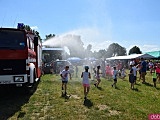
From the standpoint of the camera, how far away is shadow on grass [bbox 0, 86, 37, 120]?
26.1 ft

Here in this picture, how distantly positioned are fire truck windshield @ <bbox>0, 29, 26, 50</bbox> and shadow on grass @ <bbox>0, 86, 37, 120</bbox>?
1583 millimetres

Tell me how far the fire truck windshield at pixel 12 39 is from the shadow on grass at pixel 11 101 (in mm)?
1583

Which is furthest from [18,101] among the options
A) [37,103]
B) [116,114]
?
[116,114]

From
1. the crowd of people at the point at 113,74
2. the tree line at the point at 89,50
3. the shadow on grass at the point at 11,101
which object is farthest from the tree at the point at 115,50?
the shadow on grass at the point at 11,101

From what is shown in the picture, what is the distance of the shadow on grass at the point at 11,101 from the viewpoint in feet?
26.1

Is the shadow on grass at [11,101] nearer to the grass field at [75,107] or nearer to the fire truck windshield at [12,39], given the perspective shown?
the grass field at [75,107]

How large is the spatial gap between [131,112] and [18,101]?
462 centimetres

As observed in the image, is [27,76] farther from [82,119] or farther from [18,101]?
[82,119]

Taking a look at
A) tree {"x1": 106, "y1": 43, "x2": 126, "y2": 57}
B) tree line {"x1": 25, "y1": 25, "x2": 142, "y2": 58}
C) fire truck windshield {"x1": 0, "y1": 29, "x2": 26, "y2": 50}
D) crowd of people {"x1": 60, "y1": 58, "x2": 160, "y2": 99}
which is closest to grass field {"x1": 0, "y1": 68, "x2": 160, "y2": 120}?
crowd of people {"x1": 60, "y1": 58, "x2": 160, "y2": 99}

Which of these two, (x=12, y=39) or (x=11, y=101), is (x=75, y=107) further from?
(x=12, y=39)

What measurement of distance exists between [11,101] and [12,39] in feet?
8.38

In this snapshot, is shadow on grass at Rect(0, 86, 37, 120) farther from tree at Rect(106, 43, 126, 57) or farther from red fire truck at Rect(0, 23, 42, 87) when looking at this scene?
tree at Rect(106, 43, 126, 57)

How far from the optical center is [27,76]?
9.38 meters

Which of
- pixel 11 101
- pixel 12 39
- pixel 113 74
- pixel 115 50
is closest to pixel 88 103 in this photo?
pixel 11 101
